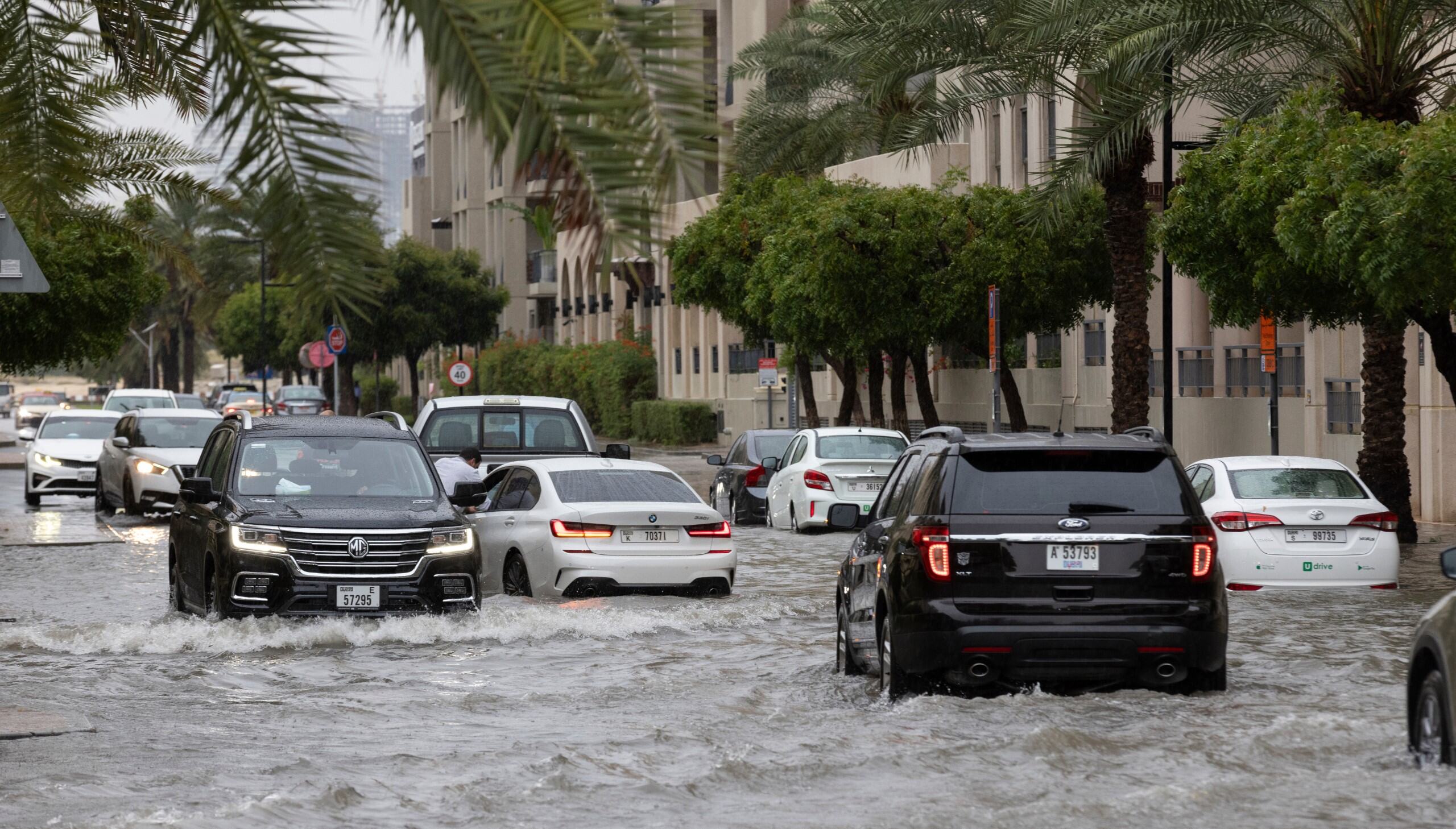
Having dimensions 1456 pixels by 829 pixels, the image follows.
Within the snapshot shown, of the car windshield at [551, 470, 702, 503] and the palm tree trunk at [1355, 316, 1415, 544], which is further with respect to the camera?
the palm tree trunk at [1355, 316, 1415, 544]

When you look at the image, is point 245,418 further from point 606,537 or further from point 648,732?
point 648,732

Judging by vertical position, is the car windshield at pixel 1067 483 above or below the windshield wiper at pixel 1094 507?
above

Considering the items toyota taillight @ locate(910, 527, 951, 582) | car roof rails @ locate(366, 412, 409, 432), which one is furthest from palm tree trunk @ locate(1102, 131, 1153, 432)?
toyota taillight @ locate(910, 527, 951, 582)

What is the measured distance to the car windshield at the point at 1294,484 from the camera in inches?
749

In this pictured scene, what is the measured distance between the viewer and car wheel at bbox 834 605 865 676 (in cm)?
1288

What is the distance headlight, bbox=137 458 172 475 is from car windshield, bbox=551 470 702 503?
13.6 meters

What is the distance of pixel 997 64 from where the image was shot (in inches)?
1029

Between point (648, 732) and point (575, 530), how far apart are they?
706 centimetres

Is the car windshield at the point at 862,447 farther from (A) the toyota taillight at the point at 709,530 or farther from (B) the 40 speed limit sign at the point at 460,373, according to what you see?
(B) the 40 speed limit sign at the point at 460,373

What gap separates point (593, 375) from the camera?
7412 centimetres

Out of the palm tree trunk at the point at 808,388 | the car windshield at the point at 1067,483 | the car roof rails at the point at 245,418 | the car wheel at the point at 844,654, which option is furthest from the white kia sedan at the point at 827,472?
the palm tree trunk at the point at 808,388

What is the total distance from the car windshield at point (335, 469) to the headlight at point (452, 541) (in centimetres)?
87

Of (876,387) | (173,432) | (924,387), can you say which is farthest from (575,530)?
(876,387)

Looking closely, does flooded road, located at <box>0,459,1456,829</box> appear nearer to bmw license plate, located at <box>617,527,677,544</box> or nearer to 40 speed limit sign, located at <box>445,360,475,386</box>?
bmw license plate, located at <box>617,527,677,544</box>
